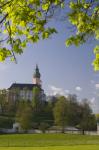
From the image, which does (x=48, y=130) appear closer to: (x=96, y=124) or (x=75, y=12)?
(x=96, y=124)

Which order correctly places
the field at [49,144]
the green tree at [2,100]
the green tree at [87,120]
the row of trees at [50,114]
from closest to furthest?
the field at [49,144] → the green tree at [87,120] → the row of trees at [50,114] → the green tree at [2,100]

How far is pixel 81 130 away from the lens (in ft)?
478

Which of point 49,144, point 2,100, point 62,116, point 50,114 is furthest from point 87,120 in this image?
point 49,144

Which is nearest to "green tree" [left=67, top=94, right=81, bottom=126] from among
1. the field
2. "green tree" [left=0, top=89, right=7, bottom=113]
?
"green tree" [left=0, top=89, right=7, bottom=113]

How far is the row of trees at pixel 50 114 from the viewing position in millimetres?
147125

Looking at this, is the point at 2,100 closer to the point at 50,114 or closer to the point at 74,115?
the point at 50,114

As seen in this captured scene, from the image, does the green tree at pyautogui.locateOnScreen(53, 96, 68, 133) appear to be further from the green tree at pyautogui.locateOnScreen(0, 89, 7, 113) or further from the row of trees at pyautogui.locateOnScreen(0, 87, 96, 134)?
the green tree at pyautogui.locateOnScreen(0, 89, 7, 113)

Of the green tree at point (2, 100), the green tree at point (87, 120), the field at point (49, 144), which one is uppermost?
A: the green tree at point (2, 100)

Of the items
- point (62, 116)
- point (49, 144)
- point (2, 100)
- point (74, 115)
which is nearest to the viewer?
point (49, 144)

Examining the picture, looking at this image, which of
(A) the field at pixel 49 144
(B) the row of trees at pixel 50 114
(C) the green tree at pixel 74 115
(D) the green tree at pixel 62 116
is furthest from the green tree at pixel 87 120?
(A) the field at pixel 49 144

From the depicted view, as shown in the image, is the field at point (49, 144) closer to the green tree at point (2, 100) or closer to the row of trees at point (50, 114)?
the row of trees at point (50, 114)

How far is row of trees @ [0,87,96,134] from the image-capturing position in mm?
147125

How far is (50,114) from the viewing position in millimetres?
182250

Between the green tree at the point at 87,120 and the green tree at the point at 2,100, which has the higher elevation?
the green tree at the point at 2,100
